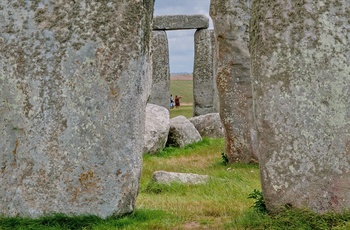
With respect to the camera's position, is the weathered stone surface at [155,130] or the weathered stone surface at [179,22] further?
the weathered stone surface at [179,22]

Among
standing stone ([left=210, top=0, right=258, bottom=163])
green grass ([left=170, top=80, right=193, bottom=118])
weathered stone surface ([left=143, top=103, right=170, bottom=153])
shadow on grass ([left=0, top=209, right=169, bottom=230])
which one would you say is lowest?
green grass ([left=170, top=80, right=193, bottom=118])

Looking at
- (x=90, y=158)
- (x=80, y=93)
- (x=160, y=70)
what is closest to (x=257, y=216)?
(x=90, y=158)

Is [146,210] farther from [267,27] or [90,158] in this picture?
[267,27]

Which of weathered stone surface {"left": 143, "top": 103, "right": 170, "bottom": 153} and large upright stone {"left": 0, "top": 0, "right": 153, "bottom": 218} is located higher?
large upright stone {"left": 0, "top": 0, "right": 153, "bottom": 218}

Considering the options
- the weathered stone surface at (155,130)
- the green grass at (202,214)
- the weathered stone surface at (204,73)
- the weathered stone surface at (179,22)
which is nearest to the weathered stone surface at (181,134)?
the weathered stone surface at (155,130)

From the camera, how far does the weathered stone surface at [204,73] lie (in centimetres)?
1752

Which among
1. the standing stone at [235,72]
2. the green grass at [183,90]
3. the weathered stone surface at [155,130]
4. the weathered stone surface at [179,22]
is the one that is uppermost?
the weathered stone surface at [179,22]

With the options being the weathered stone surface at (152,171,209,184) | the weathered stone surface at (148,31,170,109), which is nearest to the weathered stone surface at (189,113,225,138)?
the weathered stone surface at (148,31,170,109)

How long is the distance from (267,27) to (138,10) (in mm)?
946

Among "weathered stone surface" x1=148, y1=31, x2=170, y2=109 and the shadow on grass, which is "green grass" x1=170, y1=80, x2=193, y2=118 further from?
the shadow on grass

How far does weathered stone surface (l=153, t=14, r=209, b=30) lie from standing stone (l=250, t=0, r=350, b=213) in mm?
13601

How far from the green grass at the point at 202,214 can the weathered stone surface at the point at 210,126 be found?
16.3 feet

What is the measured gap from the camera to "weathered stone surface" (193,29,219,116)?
17.5 m

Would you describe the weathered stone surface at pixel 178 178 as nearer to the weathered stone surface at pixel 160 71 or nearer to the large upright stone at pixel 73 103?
the large upright stone at pixel 73 103
